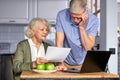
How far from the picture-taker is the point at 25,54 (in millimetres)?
2312

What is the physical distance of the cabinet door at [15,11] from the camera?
4473mm

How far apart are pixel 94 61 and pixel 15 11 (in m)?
2.93

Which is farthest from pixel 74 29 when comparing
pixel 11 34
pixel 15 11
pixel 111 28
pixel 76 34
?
pixel 11 34

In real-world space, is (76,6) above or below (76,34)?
above

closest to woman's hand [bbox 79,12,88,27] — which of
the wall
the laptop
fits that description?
the laptop

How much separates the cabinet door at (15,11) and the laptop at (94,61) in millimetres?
2764

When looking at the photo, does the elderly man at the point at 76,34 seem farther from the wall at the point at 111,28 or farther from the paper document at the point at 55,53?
the wall at the point at 111,28

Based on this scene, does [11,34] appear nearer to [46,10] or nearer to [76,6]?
[46,10]

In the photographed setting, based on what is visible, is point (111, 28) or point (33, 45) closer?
point (33, 45)

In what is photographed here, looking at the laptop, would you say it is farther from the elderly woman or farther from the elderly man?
the elderly woman

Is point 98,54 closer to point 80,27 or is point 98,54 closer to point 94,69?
point 94,69

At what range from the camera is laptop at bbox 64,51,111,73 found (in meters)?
1.76

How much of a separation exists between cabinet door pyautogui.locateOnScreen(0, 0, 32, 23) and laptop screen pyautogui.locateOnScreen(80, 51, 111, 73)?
2.76 meters

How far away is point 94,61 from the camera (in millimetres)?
1815
